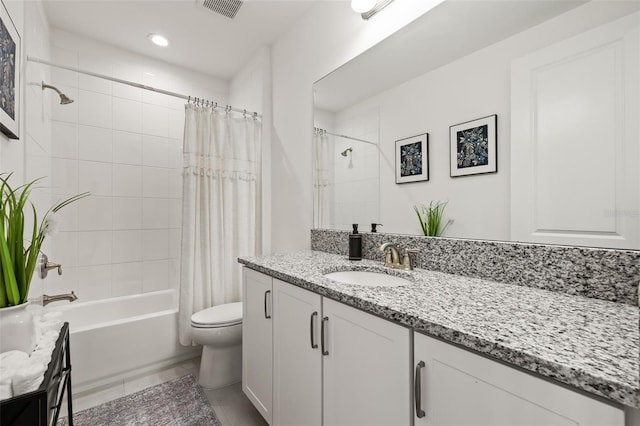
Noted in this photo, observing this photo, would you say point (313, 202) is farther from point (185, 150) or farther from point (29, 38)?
point (29, 38)

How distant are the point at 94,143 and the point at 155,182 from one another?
54cm

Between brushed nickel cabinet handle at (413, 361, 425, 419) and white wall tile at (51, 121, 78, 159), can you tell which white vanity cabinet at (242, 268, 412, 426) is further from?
white wall tile at (51, 121, 78, 159)

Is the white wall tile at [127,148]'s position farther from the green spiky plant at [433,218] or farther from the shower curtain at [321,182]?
the green spiky plant at [433,218]

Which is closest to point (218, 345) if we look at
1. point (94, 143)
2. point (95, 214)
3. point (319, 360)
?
point (319, 360)

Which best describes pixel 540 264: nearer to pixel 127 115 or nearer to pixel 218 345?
pixel 218 345

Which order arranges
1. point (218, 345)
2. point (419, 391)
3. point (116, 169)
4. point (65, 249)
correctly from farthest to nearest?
point (116, 169)
point (65, 249)
point (218, 345)
point (419, 391)

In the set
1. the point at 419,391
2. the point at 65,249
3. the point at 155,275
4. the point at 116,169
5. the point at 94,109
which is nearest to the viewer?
the point at 419,391

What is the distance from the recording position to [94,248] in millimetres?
2416

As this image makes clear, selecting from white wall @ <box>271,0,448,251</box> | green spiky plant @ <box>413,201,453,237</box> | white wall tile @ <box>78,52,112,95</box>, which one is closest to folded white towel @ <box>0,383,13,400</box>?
green spiky plant @ <box>413,201,453,237</box>

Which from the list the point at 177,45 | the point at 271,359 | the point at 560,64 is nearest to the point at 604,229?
the point at 560,64

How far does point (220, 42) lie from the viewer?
234 cm

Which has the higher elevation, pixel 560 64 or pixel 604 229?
pixel 560 64

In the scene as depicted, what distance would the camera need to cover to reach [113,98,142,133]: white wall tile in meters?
2.50

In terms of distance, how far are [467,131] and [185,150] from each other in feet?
6.04
